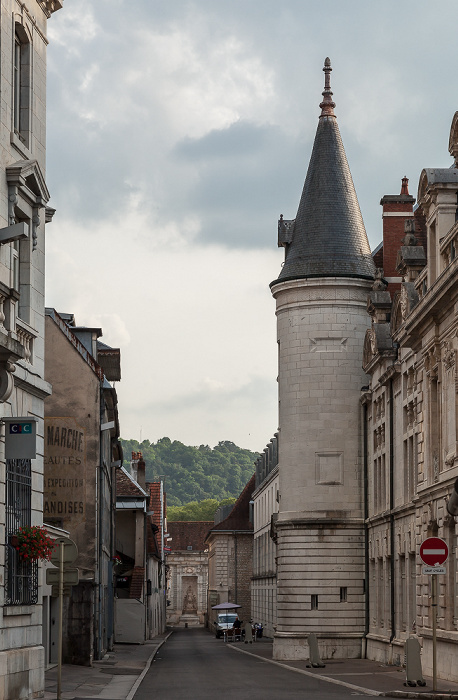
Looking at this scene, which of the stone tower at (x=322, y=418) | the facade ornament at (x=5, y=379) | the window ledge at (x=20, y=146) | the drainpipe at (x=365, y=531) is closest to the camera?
the facade ornament at (x=5, y=379)

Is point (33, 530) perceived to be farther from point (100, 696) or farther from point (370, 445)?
point (370, 445)

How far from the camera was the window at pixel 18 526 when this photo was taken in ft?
69.3

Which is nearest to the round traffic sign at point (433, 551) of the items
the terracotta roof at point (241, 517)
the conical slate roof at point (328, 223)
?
the conical slate roof at point (328, 223)

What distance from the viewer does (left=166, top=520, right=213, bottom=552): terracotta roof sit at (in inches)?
6014

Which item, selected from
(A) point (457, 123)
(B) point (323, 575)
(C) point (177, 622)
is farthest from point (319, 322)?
(C) point (177, 622)

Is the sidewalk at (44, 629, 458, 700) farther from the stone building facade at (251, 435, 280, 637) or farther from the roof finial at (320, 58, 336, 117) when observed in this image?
the stone building facade at (251, 435, 280, 637)

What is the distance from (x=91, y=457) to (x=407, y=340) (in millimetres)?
10712

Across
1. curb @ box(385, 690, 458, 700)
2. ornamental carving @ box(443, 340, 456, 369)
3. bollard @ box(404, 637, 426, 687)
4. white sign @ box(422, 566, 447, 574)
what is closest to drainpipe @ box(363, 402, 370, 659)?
ornamental carving @ box(443, 340, 456, 369)

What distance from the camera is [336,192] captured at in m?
49.7

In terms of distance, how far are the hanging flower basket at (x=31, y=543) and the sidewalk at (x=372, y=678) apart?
7485mm

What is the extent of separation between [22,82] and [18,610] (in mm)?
9841

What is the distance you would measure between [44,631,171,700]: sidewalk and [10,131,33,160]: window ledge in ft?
32.8

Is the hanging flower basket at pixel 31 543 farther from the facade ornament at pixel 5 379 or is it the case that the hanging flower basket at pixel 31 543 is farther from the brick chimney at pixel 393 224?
the brick chimney at pixel 393 224

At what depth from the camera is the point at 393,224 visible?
1921 inches
